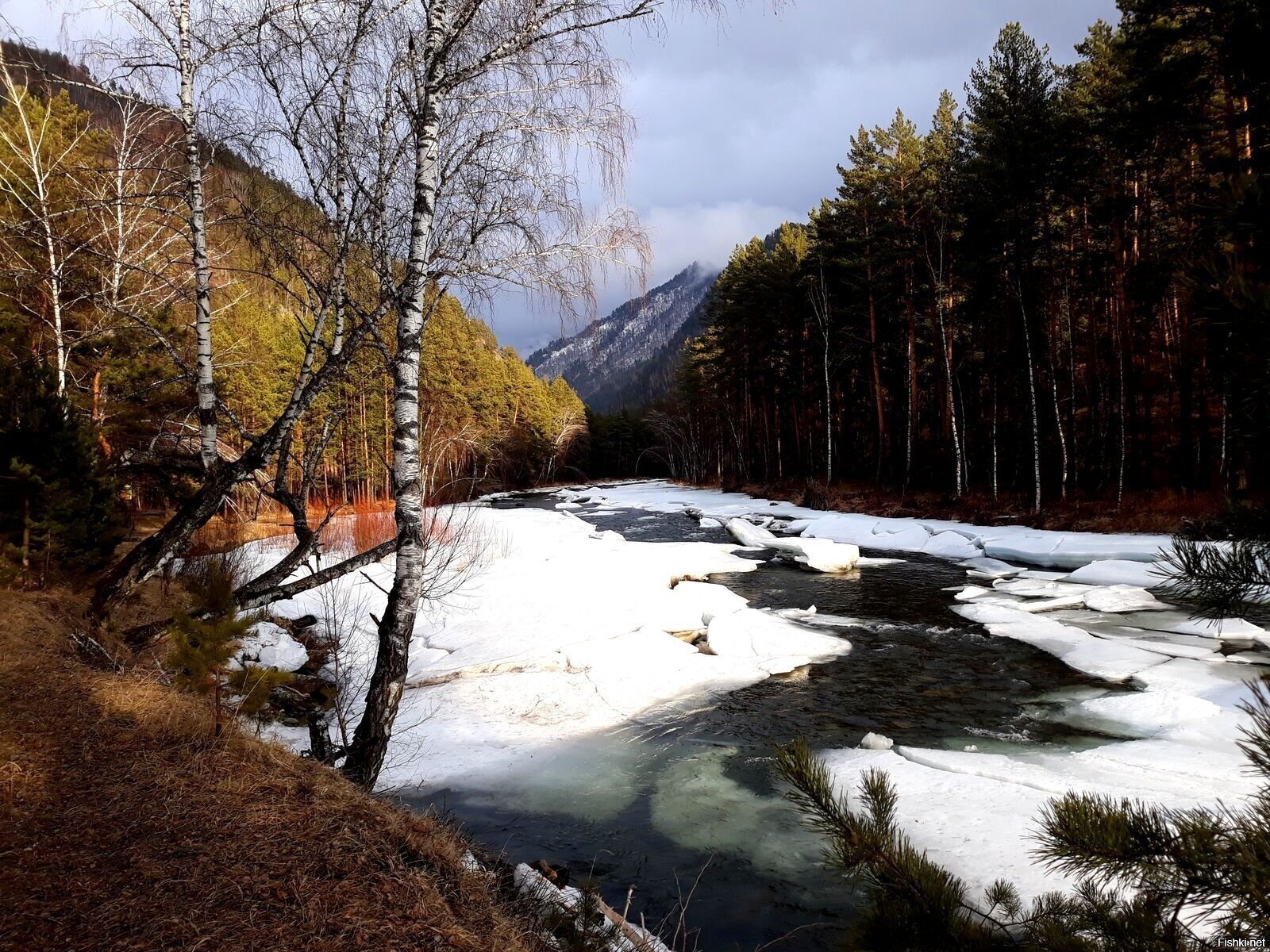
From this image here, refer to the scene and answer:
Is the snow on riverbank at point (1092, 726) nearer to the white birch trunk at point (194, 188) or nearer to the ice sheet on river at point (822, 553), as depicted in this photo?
the ice sheet on river at point (822, 553)

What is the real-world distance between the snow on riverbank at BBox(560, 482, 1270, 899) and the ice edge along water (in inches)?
0.9

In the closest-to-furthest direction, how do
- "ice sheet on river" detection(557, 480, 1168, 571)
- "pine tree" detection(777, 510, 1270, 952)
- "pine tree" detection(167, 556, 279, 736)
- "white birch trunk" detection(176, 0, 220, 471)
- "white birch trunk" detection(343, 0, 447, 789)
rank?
"pine tree" detection(777, 510, 1270, 952)
"pine tree" detection(167, 556, 279, 736)
"white birch trunk" detection(343, 0, 447, 789)
"white birch trunk" detection(176, 0, 220, 471)
"ice sheet on river" detection(557, 480, 1168, 571)

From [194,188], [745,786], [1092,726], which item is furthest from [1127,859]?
[194,188]

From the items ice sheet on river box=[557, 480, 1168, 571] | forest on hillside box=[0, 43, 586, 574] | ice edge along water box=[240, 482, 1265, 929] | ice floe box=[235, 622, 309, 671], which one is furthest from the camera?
ice sheet on river box=[557, 480, 1168, 571]

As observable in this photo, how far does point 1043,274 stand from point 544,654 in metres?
20.3

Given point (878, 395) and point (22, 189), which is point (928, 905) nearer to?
point (22, 189)

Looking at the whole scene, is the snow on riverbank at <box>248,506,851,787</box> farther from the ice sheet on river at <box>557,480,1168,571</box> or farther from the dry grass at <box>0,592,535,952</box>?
the ice sheet on river at <box>557,480,1168,571</box>

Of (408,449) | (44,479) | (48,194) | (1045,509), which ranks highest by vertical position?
(48,194)

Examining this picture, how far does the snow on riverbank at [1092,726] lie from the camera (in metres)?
4.34

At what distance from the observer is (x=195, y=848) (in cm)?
299

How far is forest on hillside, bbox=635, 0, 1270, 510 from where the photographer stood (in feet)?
47.9

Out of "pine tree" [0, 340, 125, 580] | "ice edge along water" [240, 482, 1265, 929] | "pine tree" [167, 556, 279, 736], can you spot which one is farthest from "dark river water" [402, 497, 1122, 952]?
"pine tree" [0, 340, 125, 580]

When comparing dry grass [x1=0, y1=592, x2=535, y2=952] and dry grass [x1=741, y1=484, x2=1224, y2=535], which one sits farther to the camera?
dry grass [x1=741, y1=484, x2=1224, y2=535]

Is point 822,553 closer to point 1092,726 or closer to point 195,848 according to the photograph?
point 1092,726
